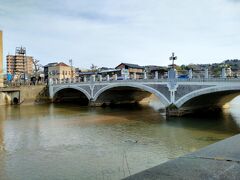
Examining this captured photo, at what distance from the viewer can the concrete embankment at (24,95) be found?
44.7m

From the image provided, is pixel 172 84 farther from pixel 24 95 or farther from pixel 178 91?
pixel 24 95

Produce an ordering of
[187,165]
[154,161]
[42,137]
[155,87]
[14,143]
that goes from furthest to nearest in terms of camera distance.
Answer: [155,87] < [42,137] < [14,143] < [154,161] < [187,165]

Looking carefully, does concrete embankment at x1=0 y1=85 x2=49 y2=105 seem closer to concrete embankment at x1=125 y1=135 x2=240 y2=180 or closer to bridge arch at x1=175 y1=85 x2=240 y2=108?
bridge arch at x1=175 y1=85 x2=240 y2=108

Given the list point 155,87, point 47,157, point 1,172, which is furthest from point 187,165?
point 155,87

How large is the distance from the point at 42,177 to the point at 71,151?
3.90 metres

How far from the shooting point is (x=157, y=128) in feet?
66.9

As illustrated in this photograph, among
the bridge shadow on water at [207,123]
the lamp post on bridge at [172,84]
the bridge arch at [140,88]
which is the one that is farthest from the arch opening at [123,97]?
the bridge shadow on water at [207,123]

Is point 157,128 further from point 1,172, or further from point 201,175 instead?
point 201,175

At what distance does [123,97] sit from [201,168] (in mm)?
37766

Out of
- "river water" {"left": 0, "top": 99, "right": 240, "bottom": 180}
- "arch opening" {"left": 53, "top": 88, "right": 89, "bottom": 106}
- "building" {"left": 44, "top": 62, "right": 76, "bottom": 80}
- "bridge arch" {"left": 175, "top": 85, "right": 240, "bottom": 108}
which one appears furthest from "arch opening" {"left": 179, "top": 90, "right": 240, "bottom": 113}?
"building" {"left": 44, "top": 62, "right": 76, "bottom": 80}

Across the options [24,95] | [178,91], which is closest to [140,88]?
[178,91]

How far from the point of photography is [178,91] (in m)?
25.4

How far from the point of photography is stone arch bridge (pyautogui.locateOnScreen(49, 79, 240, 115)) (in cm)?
2246

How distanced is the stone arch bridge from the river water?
6.78 ft
